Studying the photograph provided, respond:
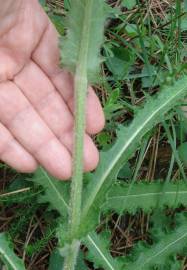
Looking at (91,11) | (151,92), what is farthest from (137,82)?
(91,11)

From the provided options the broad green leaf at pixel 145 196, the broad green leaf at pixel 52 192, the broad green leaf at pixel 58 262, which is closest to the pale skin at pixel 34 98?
the broad green leaf at pixel 52 192

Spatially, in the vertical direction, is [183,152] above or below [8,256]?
below

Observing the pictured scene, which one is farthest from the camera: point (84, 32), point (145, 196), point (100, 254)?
point (145, 196)

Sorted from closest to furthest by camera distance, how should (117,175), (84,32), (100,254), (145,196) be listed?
(84,32) → (100,254) → (145,196) → (117,175)

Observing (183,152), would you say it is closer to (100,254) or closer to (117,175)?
(117,175)

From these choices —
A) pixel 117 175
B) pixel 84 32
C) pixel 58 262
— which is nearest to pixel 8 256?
pixel 58 262

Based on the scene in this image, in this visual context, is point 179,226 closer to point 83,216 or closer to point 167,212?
point 167,212

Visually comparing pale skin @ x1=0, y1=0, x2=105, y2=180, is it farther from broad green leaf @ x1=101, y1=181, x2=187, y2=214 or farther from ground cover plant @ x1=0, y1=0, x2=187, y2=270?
broad green leaf @ x1=101, y1=181, x2=187, y2=214
